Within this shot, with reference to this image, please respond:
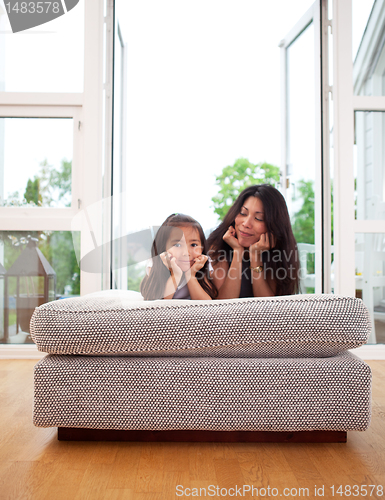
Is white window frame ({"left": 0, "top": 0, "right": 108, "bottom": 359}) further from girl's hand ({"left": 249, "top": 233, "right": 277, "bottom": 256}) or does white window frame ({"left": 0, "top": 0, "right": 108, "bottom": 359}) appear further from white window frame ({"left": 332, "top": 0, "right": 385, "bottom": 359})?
white window frame ({"left": 332, "top": 0, "right": 385, "bottom": 359})

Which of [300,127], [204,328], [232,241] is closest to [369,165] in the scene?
[300,127]

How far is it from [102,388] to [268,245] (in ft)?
2.84

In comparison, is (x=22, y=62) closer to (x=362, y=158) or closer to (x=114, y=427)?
(x=362, y=158)

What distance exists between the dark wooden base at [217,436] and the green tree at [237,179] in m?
5.79

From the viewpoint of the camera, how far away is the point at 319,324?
3.68ft

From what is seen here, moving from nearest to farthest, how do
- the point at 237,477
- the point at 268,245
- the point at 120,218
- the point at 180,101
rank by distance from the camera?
1. the point at 237,477
2. the point at 268,245
3. the point at 120,218
4. the point at 180,101

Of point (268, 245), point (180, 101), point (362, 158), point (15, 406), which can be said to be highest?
point (180, 101)

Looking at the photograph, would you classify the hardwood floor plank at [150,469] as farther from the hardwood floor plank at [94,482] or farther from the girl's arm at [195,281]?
the girl's arm at [195,281]

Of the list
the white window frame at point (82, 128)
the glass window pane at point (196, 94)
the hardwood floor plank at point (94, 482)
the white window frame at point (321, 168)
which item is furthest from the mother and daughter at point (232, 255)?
the glass window pane at point (196, 94)

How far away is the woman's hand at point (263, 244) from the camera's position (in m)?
1.68

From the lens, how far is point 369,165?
2564 millimetres

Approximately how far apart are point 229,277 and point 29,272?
1421 mm

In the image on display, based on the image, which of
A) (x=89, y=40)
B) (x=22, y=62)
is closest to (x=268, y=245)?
(x=89, y=40)

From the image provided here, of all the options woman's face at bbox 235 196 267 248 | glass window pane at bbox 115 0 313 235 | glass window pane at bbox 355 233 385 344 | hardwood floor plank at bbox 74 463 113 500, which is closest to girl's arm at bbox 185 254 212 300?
woman's face at bbox 235 196 267 248
